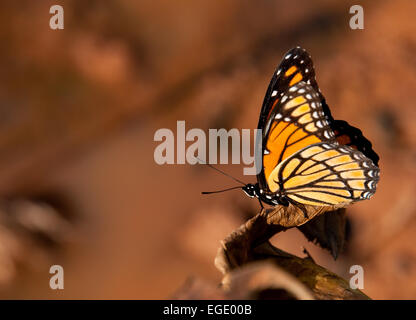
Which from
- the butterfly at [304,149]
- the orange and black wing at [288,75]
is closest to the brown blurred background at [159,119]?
the butterfly at [304,149]

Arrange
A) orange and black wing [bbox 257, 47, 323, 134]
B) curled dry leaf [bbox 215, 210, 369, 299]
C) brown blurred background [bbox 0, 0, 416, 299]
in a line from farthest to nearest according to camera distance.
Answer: brown blurred background [bbox 0, 0, 416, 299] → orange and black wing [bbox 257, 47, 323, 134] → curled dry leaf [bbox 215, 210, 369, 299]

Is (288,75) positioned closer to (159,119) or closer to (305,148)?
(305,148)

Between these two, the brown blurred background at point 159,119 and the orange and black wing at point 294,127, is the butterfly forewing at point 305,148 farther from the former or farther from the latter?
the brown blurred background at point 159,119

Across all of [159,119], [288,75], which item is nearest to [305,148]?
[288,75]

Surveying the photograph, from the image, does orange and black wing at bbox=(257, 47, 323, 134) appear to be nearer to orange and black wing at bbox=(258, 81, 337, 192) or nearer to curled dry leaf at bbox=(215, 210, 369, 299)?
orange and black wing at bbox=(258, 81, 337, 192)

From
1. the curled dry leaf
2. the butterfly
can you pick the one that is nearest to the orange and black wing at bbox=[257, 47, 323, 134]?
the butterfly
